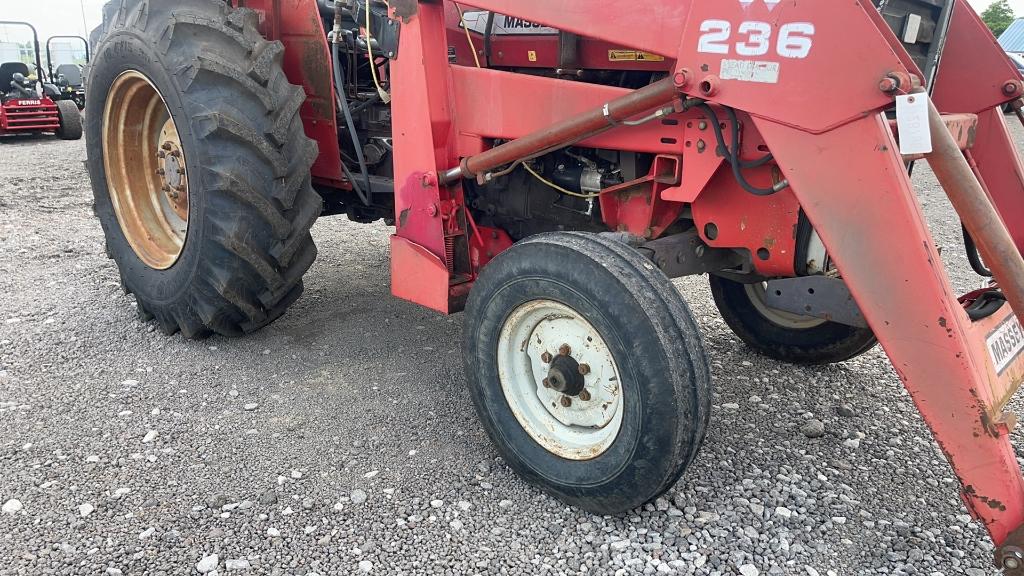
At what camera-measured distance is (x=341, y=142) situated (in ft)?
13.7

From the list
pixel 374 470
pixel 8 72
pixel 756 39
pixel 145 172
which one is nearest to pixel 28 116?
pixel 8 72

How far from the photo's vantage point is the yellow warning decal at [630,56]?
298cm

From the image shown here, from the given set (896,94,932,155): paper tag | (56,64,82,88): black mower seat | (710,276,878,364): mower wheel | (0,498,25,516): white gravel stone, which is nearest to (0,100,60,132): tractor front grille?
(56,64,82,88): black mower seat

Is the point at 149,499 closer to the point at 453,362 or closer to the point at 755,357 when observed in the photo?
the point at 453,362

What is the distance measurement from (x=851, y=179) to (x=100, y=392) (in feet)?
10.5

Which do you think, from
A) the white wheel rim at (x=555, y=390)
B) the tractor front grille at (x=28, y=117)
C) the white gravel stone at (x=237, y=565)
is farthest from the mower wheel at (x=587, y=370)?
the tractor front grille at (x=28, y=117)

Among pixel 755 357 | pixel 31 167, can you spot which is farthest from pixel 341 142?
pixel 31 167

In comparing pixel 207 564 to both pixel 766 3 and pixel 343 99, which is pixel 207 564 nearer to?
pixel 343 99

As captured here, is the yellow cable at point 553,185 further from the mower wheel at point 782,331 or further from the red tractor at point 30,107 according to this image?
the red tractor at point 30,107

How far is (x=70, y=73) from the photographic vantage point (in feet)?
47.9

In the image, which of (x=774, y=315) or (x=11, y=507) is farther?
(x=774, y=315)

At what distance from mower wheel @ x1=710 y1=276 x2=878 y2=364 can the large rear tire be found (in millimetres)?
2149

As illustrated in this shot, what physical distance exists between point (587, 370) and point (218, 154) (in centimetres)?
196

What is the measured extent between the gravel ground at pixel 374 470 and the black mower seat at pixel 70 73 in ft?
39.6
